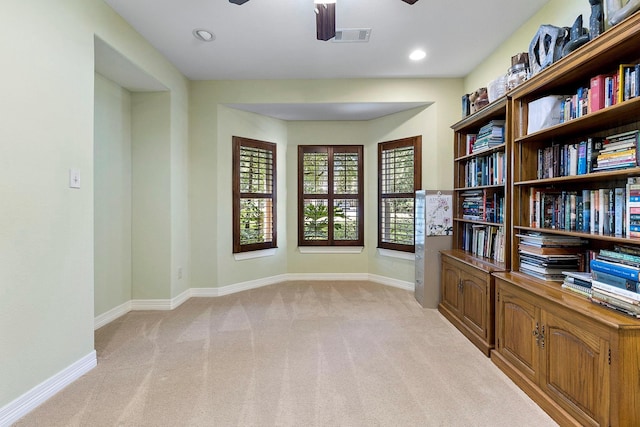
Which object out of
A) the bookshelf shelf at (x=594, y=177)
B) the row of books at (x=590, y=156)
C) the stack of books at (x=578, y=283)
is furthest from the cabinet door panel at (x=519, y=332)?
the row of books at (x=590, y=156)

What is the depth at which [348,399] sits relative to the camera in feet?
6.26

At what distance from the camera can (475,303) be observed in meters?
2.67

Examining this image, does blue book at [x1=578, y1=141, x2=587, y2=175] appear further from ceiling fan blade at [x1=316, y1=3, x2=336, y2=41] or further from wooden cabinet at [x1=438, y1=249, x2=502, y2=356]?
ceiling fan blade at [x1=316, y1=3, x2=336, y2=41]

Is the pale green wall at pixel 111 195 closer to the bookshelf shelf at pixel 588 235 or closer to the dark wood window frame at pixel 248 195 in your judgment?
the dark wood window frame at pixel 248 195

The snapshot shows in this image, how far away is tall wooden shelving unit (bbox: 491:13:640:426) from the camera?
1413 mm

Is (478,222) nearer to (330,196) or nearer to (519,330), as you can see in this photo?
(519,330)

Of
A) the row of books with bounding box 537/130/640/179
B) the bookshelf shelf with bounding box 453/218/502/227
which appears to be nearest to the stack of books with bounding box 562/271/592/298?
the row of books with bounding box 537/130/640/179

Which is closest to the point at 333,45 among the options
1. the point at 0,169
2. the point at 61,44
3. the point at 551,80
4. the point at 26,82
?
the point at 551,80

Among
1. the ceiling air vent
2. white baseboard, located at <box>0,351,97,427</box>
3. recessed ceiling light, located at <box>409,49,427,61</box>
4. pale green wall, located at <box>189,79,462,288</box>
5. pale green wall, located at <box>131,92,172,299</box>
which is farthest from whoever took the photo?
pale green wall, located at <box>189,79,462,288</box>

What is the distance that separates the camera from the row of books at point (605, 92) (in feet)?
5.24

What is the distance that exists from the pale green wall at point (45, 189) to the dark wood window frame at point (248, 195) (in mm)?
1953

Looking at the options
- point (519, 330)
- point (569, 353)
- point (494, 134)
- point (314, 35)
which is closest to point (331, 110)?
point (314, 35)

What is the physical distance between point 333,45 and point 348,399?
3141 mm

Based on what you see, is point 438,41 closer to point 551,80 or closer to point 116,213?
point 551,80
